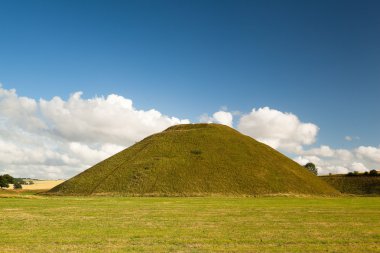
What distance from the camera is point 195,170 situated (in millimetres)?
87375

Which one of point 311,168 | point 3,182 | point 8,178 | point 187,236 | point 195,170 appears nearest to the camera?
point 187,236

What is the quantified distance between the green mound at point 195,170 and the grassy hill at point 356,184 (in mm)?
22603

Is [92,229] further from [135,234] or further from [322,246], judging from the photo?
[322,246]

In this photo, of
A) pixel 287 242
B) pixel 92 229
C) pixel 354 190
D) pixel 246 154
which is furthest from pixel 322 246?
pixel 354 190

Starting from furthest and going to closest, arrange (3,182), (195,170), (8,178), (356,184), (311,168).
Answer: (311,168) → (356,184) → (8,178) → (3,182) → (195,170)

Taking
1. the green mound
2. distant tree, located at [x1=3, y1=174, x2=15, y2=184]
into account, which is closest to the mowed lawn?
the green mound

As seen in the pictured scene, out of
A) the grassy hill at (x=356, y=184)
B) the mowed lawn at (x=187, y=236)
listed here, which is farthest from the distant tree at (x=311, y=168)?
the mowed lawn at (x=187, y=236)

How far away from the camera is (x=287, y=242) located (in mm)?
18297

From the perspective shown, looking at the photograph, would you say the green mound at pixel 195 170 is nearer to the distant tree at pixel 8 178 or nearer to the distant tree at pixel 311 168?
the distant tree at pixel 8 178

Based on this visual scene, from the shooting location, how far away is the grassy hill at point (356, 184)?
375 feet

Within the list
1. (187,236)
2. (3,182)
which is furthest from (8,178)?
(187,236)

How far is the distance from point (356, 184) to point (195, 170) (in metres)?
60.8

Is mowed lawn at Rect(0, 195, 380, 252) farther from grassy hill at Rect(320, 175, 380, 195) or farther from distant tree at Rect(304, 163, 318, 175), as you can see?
distant tree at Rect(304, 163, 318, 175)

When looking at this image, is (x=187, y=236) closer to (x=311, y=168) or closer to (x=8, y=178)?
(x=8, y=178)
